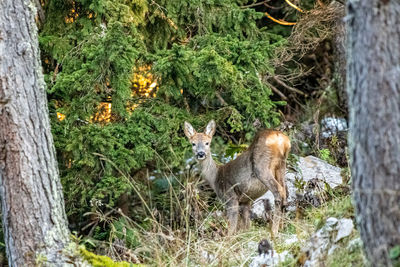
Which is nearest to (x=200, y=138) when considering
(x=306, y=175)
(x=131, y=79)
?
(x=131, y=79)

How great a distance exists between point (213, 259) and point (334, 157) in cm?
451

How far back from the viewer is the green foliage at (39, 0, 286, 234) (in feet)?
23.5

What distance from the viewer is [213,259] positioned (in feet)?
18.7

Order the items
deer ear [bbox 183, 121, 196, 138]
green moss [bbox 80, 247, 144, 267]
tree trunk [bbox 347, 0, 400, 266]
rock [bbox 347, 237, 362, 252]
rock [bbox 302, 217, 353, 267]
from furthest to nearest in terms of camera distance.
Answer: deer ear [bbox 183, 121, 196, 138]
green moss [bbox 80, 247, 144, 267]
rock [bbox 302, 217, 353, 267]
rock [bbox 347, 237, 362, 252]
tree trunk [bbox 347, 0, 400, 266]

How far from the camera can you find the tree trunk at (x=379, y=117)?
133 inches

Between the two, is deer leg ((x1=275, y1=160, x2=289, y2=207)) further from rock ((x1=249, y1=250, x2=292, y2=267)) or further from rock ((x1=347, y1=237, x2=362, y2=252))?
rock ((x1=347, y1=237, x2=362, y2=252))

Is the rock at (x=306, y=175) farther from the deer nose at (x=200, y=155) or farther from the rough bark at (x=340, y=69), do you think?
the rough bark at (x=340, y=69)

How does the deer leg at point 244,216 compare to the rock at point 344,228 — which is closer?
the rock at point 344,228

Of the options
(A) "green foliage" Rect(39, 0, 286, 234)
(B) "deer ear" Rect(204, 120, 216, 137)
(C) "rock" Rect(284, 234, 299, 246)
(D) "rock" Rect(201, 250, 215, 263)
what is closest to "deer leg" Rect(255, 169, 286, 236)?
(A) "green foliage" Rect(39, 0, 286, 234)

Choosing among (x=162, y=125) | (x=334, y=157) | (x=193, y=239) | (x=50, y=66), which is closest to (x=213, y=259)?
(x=193, y=239)

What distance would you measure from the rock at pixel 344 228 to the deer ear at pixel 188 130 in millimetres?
3261

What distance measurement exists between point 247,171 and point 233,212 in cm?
55

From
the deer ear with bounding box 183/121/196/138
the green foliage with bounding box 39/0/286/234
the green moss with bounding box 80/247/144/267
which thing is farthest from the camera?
the deer ear with bounding box 183/121/196/138

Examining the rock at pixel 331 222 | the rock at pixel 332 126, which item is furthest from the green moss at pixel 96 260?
the rock at pixel 332 126
